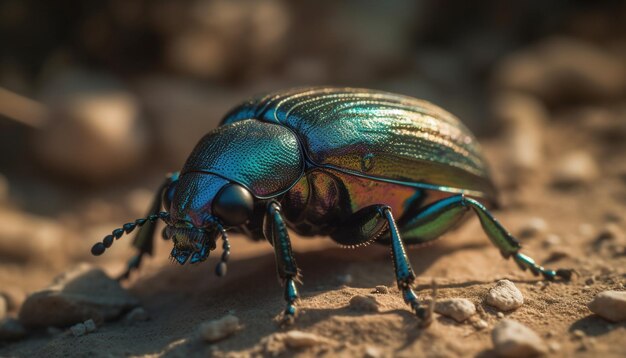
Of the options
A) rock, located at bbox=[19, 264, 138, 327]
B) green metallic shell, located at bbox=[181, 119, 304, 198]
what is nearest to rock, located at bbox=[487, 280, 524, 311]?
green metallic shell, located at bbox=[181, 119, 304, 198]

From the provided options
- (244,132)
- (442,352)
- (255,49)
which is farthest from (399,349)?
(255,49)

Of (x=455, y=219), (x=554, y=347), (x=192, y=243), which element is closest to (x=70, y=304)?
(x=192, y=243)

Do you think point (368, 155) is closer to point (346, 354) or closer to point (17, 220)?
point (346, 354)

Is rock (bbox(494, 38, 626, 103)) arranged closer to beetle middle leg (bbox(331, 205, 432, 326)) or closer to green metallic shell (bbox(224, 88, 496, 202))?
green metallic shell (bbox(224, 88, 496, 202))

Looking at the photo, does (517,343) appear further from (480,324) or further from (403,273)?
(403,273)

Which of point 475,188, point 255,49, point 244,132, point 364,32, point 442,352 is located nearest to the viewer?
point 442,352
